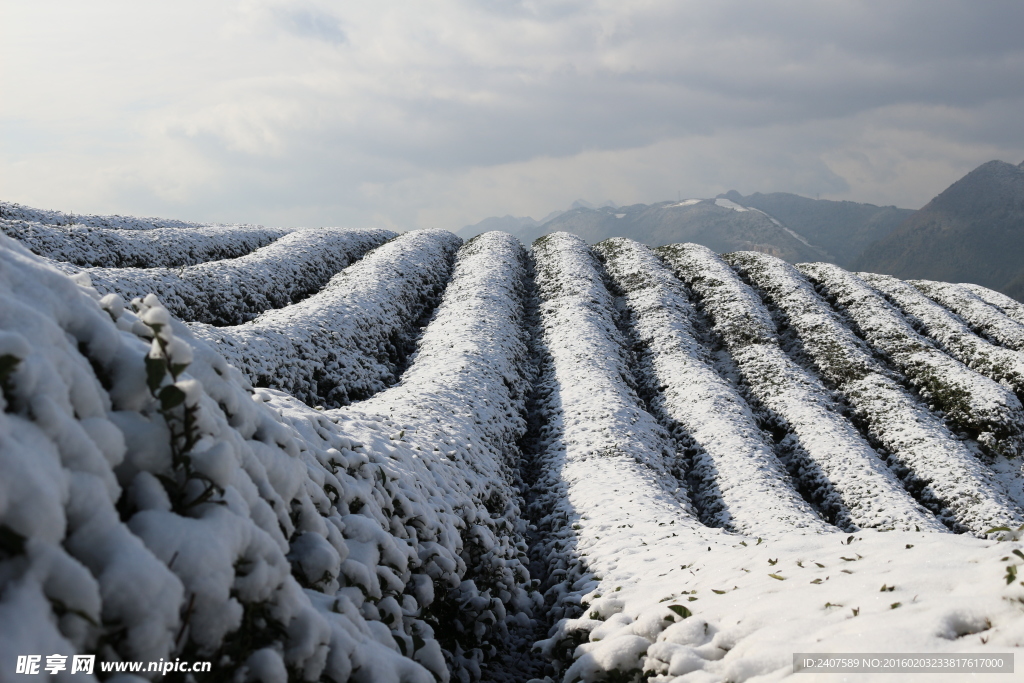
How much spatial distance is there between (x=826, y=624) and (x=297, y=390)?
17.9 m

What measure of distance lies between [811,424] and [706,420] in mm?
5095

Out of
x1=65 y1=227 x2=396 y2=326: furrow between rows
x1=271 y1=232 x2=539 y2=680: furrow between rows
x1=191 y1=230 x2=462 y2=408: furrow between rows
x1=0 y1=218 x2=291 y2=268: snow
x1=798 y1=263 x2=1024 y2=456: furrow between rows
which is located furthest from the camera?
x1=0 y1=218 x2=291 y2=268: snow

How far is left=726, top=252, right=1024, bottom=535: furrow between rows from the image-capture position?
20.1 metres

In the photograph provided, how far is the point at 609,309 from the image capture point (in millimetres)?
36750

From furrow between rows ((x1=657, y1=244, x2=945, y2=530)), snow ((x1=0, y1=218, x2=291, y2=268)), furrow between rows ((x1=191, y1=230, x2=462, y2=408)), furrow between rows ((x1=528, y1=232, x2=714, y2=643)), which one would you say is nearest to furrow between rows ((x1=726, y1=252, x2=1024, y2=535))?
furrow between rows ((x1=657, y1=244, x2=945, y2=530))

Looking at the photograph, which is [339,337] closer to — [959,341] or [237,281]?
[237,281]

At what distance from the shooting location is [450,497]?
9500 mm

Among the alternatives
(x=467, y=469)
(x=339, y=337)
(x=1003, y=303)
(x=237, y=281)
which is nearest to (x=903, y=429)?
(x=467, y=469)

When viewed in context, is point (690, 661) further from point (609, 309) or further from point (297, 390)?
point (609, 309)

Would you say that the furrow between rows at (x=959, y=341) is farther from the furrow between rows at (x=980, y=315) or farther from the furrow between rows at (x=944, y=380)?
the furrow between rows at (x=944, y=380)

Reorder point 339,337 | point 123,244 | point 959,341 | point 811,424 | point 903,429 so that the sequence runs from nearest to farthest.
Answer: point 339,337, point 811,424, point 903,429, point 123,244, point 959,341

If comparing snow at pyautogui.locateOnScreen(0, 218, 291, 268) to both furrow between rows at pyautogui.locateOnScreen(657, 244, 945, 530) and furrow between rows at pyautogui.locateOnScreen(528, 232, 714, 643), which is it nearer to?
furrow between rows at pyautogui.locateOnScreen(528, 232, 714, 643)

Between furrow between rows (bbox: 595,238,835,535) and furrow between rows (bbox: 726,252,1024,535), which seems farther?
furrow between rows (bbox: 726,252,1024,535)

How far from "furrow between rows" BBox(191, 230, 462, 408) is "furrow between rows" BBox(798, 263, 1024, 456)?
2763 cm
